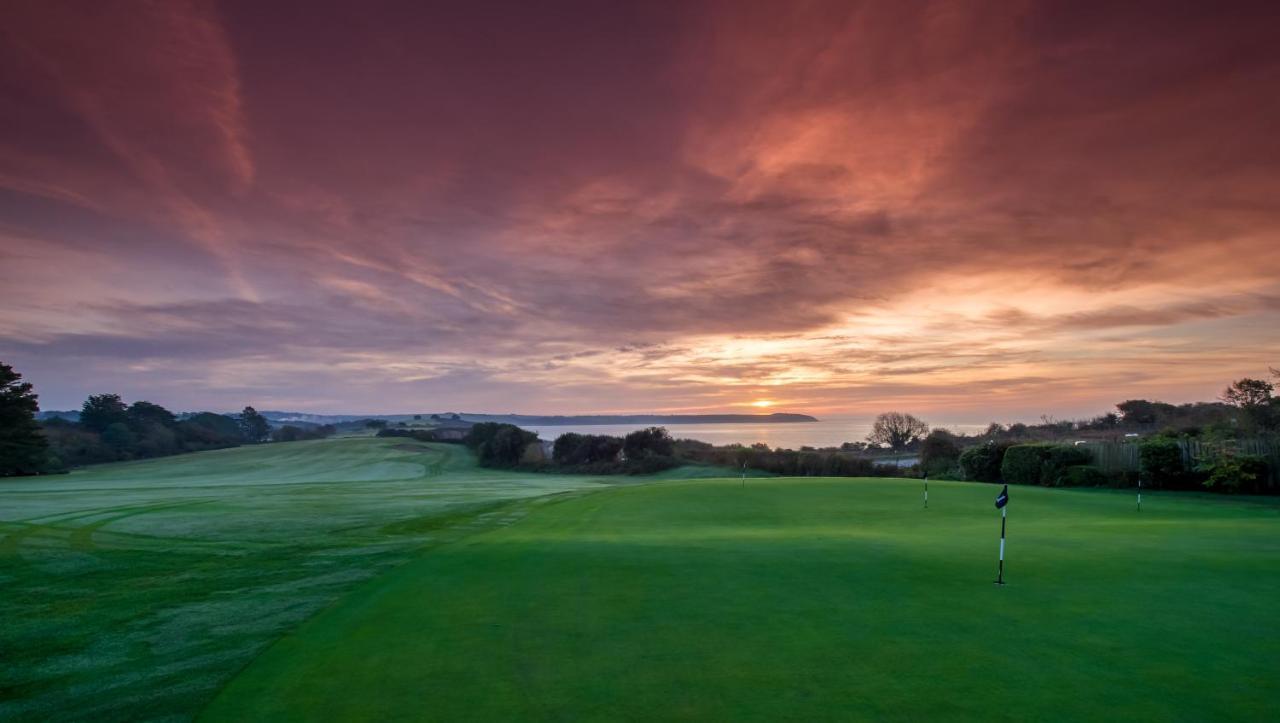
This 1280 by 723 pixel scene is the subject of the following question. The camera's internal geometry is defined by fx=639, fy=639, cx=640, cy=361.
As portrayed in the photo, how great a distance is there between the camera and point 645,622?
7.36 metres

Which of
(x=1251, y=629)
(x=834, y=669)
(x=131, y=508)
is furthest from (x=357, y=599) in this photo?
(x=131, y=508)

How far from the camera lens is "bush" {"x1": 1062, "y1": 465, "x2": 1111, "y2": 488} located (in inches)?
1129

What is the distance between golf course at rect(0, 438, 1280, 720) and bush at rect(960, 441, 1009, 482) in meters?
17.7

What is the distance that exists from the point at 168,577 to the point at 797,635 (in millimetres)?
11025

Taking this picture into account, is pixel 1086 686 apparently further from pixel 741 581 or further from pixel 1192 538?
pixel 1192 538

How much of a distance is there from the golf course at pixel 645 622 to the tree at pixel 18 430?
3659 cm

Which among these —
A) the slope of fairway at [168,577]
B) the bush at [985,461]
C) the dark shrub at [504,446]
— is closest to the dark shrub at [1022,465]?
the bush at [985,461]

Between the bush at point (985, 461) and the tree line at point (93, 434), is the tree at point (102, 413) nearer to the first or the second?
the tree line at point (93, 434)

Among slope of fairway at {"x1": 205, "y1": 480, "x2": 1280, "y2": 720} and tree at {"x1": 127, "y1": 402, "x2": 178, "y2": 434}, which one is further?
tree at {"x1": 127, "y1": 402, "x2": 178, "y2": 434}

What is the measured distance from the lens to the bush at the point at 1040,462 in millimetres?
29969

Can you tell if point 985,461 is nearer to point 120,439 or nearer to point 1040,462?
point 1040,462

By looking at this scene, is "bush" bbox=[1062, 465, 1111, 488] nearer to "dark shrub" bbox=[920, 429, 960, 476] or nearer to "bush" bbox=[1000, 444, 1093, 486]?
"bush" bbox=[1000, 444, 1093, 486]

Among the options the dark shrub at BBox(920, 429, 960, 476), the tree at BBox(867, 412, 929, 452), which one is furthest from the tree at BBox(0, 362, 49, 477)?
Result: the tree at BBox(867, 412, 929, 452)

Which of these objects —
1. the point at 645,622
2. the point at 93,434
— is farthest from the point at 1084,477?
the point at 93,434
